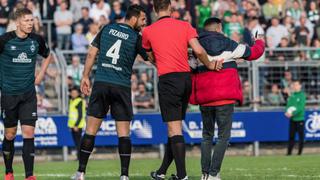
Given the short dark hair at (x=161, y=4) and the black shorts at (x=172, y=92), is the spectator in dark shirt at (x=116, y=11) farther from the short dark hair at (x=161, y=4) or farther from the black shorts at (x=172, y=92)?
the black shorts at (x=172, y=92)

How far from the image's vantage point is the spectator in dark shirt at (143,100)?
24.6 meters

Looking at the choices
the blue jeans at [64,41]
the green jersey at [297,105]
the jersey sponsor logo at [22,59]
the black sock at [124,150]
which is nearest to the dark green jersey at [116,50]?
the black sock at [124,150]

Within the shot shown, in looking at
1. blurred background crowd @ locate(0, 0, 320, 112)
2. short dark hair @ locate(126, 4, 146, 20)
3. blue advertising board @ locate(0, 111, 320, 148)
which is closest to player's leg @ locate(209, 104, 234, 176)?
short dark hair @ locate(126, 4, 146, 20)

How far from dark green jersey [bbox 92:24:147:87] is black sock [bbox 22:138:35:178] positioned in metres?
1.41

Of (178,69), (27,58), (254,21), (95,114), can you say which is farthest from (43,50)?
(254,21)

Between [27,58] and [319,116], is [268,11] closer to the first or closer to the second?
[319,116]

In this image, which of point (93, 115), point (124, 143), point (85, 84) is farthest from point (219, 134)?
point (85, 84)

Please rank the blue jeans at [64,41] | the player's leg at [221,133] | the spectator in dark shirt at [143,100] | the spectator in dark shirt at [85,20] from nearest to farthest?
the player's leg at [221,133]
the spectator in dark shirt at [143,100]
the blue jeans at [64,41]
the spectator in dark shirt at [85,20]

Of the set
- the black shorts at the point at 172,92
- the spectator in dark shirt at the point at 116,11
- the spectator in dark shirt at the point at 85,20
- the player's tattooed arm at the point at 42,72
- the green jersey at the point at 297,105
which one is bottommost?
the green jersey at the point at 297,105

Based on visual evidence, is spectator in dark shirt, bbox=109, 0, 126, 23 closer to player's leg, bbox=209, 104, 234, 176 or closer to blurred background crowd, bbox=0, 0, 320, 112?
blurred background crowd, bbox=0, 0, 320, 112

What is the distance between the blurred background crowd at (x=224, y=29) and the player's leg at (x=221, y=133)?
10.5m

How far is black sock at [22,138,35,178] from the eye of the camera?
12.9 metres

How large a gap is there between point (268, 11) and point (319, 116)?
497 centimetres

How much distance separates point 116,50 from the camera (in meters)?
12.5
